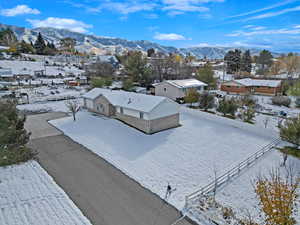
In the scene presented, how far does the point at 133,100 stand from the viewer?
21297 millimetres

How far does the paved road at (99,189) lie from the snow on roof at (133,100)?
21.7 ft

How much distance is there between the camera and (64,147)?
630 inches

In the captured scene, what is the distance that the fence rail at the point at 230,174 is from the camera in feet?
34.2

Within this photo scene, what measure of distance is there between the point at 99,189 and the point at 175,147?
7.35 meters

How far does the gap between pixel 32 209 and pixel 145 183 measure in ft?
18.6

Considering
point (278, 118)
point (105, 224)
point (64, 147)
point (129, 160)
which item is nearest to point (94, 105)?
point (64, 147)

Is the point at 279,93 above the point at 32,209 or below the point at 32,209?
above

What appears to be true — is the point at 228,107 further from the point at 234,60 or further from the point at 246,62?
the point at 246,62

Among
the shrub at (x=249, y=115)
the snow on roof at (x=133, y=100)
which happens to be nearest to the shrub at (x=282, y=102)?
the shrub at (x=249, y=115)

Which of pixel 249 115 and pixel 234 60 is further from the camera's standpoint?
pixel 234 60

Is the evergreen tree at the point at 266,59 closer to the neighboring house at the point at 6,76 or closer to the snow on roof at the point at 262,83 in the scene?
the snow on roof at the point at 262,83

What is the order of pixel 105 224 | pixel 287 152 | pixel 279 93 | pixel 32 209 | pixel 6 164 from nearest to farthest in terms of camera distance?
pixel 105 224 → pixel 32 209 → pixel 6 164 → pixel 287 152 → pixel 279 93

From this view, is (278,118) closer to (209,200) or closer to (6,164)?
(209,200)

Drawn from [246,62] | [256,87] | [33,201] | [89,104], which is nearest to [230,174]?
[33,201]
